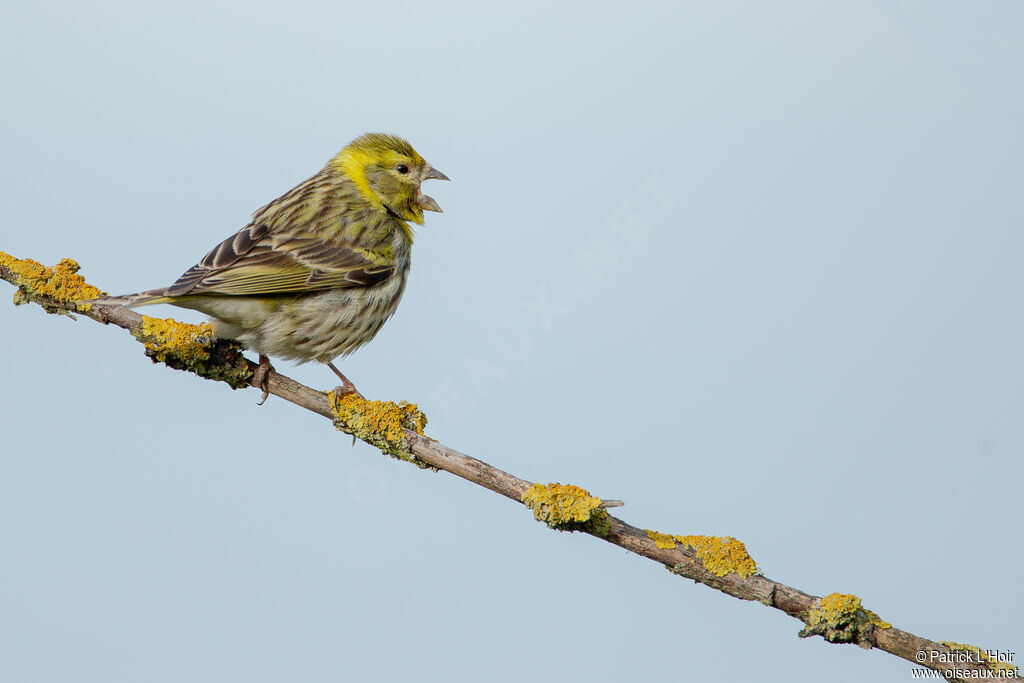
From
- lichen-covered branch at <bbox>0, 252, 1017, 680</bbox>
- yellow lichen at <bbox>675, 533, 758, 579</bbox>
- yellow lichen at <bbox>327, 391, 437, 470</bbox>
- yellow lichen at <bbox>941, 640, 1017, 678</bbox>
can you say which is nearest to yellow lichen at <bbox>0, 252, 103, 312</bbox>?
lichen-covered branch at <bbox>0, 252, 1017, 680</bbox>

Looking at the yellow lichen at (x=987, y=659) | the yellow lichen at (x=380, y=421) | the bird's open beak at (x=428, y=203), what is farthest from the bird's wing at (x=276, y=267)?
the yellow lichen at (x=987, y=659)

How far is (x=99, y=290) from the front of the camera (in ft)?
19.1

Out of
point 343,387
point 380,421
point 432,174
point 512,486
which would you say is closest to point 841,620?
point 512,486

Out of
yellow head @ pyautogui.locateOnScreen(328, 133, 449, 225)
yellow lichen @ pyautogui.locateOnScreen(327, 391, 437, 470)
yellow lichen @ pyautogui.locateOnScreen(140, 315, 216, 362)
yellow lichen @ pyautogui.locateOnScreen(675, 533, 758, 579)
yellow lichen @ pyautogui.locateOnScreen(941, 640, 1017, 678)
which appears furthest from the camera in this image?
yellow head @ pyautogui.locateOnScreen(328, 133, 449, 225)

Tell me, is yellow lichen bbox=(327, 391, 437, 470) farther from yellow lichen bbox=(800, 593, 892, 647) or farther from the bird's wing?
yellow lichen bbox=(800, 593, 892, 647)

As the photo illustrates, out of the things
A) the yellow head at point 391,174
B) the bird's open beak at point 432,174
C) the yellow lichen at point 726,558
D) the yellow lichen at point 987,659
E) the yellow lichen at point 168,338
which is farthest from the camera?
the bird's open beak at point 432,174

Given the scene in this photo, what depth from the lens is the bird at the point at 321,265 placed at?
5836mm

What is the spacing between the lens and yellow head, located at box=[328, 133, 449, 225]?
23.7 feet

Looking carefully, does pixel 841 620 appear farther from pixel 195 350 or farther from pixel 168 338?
pixel 168 338

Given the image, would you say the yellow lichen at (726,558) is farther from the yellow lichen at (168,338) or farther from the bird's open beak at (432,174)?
the bird's open beak at (432,174)

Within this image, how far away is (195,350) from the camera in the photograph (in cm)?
575

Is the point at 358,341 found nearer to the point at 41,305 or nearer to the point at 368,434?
the point at 368,434

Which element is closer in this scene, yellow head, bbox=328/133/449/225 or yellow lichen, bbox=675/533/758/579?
yellow lichen, bbox=675/533/758/579

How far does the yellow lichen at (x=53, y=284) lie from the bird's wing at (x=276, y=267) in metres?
0.66
